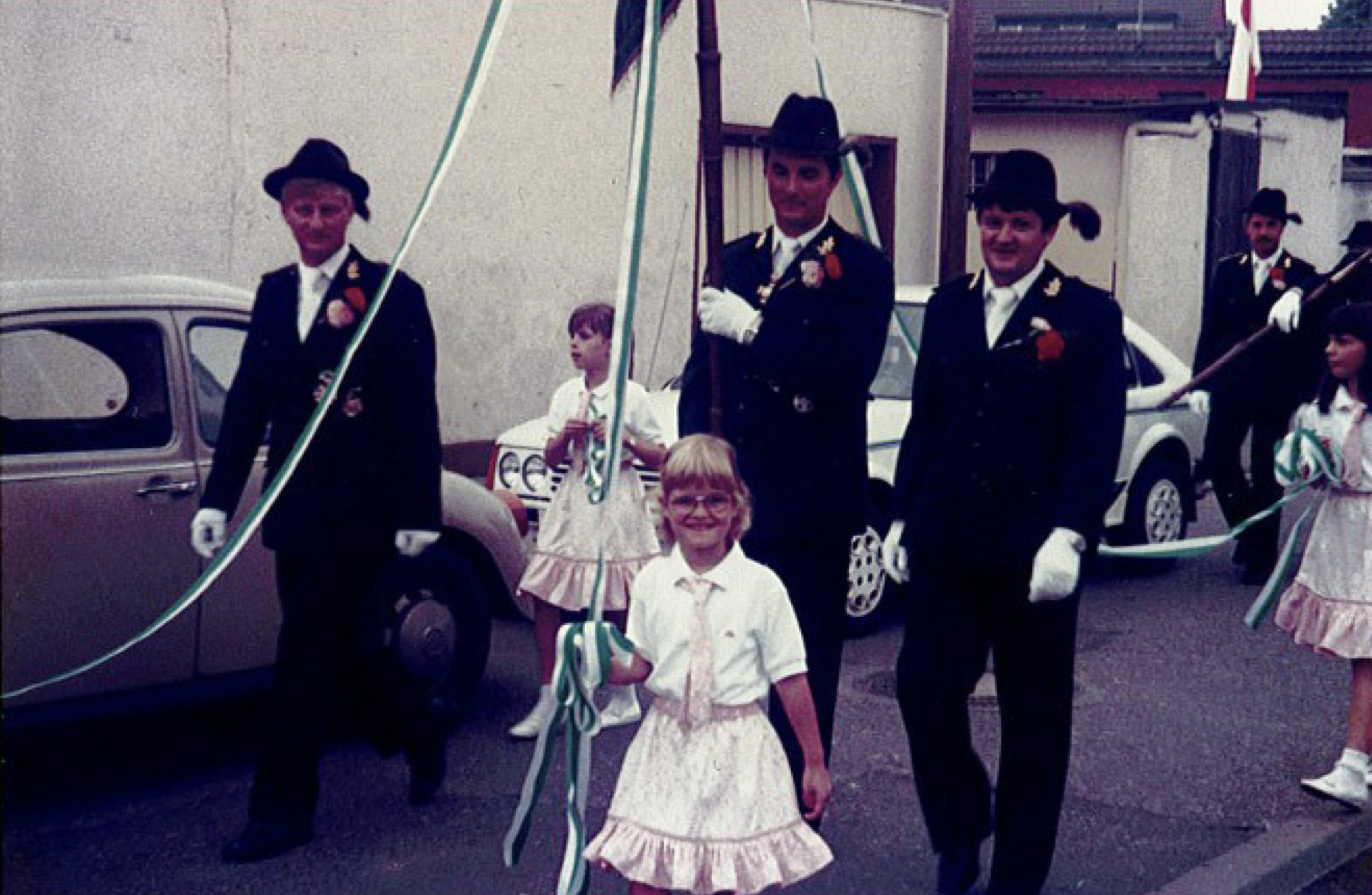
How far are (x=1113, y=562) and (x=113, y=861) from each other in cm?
704

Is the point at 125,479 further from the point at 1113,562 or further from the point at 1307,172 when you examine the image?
the point at 1307,172

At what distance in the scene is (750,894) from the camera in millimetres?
3900

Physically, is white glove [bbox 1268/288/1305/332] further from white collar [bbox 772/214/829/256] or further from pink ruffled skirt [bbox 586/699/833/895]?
pink ruffled skirt [bbox 586/699/833/895]

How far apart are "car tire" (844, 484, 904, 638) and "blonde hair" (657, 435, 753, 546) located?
444cm

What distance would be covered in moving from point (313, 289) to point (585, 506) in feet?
5.50

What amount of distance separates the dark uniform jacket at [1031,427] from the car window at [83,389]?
106 inches

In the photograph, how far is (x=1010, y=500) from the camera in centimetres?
472

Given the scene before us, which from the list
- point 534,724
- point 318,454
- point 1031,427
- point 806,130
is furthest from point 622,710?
point 806,130

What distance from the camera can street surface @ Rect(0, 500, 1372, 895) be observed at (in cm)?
530

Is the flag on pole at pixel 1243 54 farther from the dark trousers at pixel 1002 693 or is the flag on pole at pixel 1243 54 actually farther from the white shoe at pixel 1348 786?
the dark trousers at pixel 1002 693

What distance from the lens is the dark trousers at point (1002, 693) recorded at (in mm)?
4801

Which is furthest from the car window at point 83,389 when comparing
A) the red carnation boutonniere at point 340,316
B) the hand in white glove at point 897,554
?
the hand in white glove at point 897,554

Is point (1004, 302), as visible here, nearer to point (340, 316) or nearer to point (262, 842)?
point (340, 316)

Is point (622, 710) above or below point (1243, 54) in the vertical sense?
below
